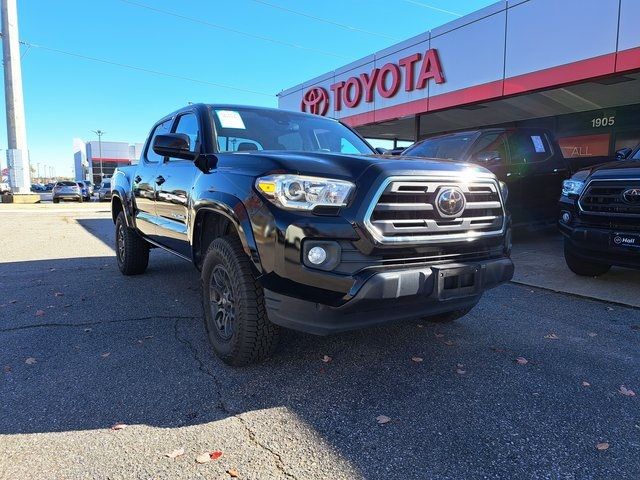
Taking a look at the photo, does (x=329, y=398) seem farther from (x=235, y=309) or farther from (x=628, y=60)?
(x=628, y=60)

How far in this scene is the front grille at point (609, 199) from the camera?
462cm

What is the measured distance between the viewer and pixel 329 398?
278 cm

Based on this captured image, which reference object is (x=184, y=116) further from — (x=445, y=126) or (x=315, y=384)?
(x=445, y=126)

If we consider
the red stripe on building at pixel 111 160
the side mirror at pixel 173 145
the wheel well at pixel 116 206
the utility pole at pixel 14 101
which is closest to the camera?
the side mirror at pixel 173 145

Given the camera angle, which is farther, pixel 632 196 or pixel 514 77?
pixel 514 77

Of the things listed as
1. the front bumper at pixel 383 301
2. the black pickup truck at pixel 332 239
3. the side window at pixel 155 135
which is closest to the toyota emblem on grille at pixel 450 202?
the black pickup truck at pixel 332 239

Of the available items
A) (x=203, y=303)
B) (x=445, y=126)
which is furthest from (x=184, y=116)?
(x=445, y=126)

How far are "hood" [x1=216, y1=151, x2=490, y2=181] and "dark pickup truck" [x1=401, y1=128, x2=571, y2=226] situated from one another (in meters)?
4.45

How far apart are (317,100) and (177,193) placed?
47.1 ft

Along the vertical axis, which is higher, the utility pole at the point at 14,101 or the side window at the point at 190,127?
the utility pole at the point at 14,101

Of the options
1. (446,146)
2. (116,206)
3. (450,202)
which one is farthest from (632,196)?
(116,206)

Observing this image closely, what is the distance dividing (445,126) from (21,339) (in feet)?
55.7

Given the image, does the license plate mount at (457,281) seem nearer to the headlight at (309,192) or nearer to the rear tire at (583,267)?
the headlight at (309,192)

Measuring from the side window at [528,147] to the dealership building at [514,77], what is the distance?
2.25m
